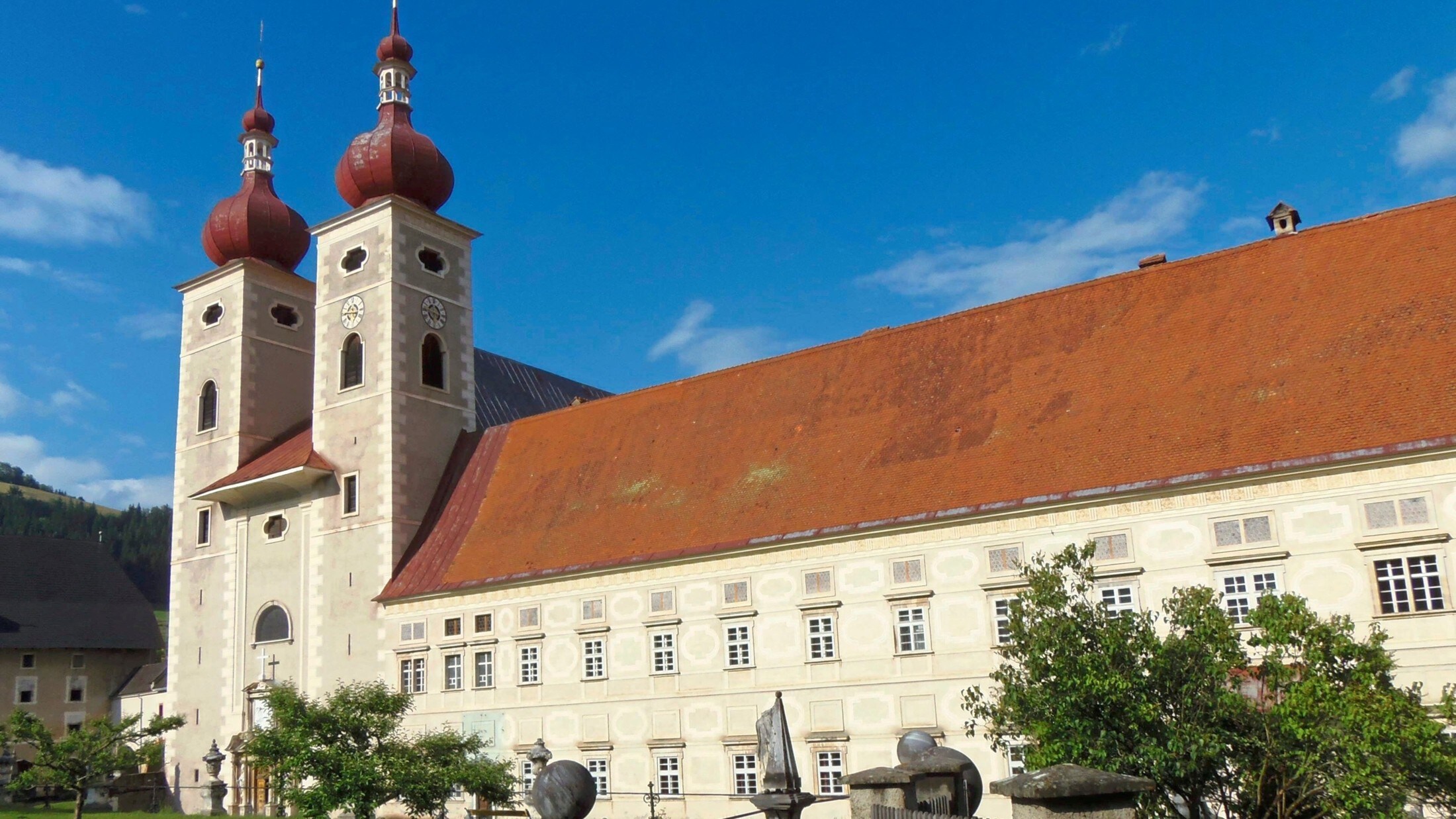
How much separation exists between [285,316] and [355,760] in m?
25.9

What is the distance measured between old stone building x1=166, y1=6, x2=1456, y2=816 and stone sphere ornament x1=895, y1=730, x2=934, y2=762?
8.86 metres

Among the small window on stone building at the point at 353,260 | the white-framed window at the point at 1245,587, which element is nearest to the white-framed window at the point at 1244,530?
the white-framed window at the point at 1245,587

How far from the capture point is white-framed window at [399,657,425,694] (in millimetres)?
33594

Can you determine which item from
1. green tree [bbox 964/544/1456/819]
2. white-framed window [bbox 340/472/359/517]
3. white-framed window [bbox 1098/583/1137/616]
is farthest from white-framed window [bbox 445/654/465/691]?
green tree [bbox 964/544/1456/819]

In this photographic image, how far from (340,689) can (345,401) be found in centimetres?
1526

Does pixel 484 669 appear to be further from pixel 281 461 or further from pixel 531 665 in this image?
pixel 281 461

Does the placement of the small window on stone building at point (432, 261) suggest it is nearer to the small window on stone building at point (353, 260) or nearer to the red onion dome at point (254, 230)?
the small window on stone building at point (353, 260)

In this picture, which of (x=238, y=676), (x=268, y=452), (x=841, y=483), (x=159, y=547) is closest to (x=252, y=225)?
(x=268, y=452)

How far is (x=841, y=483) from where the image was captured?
27953 millimetres

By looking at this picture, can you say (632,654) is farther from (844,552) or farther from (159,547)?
(159,547)

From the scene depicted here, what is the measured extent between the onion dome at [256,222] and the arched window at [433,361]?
26.2 ft

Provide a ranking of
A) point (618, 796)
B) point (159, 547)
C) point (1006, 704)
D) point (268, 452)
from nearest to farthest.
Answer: point (1006, 704) → point (618, 796) → point (268, 452) → point (159, 547)

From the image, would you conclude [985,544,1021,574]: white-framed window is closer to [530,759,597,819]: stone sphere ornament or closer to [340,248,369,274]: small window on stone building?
[530,759,597,819]: stone sphere ornament

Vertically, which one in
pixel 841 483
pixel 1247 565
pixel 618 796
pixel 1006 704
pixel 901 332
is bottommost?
pixel 618 796
